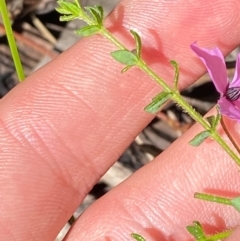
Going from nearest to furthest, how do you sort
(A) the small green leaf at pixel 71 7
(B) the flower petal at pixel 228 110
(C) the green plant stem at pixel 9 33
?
(B) the flower petal at pixel 228 110 < (A) the small green leaf at pixel 71 7 < (C) the green plant stem at pixel 9 33

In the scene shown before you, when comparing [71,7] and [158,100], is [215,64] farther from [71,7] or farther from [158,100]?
[71,7]

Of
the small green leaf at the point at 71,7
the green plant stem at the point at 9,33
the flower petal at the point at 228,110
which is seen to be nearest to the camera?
the flower petal at the point at 228,110

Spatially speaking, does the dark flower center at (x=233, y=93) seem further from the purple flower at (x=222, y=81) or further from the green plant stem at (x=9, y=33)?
the green plant stem at (x=9, y=33)

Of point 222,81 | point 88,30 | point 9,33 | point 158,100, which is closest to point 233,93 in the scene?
point 222,81

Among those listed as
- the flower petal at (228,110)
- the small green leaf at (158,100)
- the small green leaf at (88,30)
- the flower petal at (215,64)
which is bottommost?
the flower petal at (228,110)

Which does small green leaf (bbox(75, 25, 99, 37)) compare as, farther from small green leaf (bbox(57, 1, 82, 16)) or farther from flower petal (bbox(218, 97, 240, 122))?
flower petal (bbox(218, 97, 240, 122))

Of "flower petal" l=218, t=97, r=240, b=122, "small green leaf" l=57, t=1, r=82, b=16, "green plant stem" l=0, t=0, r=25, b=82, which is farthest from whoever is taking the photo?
"green plant stem" l=0, t=0, r=25, b=82

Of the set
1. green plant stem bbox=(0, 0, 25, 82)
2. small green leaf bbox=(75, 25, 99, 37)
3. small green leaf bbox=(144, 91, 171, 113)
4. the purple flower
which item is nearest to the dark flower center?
the purple flower

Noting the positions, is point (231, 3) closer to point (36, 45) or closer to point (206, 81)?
point (206, 81)

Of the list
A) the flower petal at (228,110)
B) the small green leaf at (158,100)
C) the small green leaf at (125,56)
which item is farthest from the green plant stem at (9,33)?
the flower petal at (228,110)
